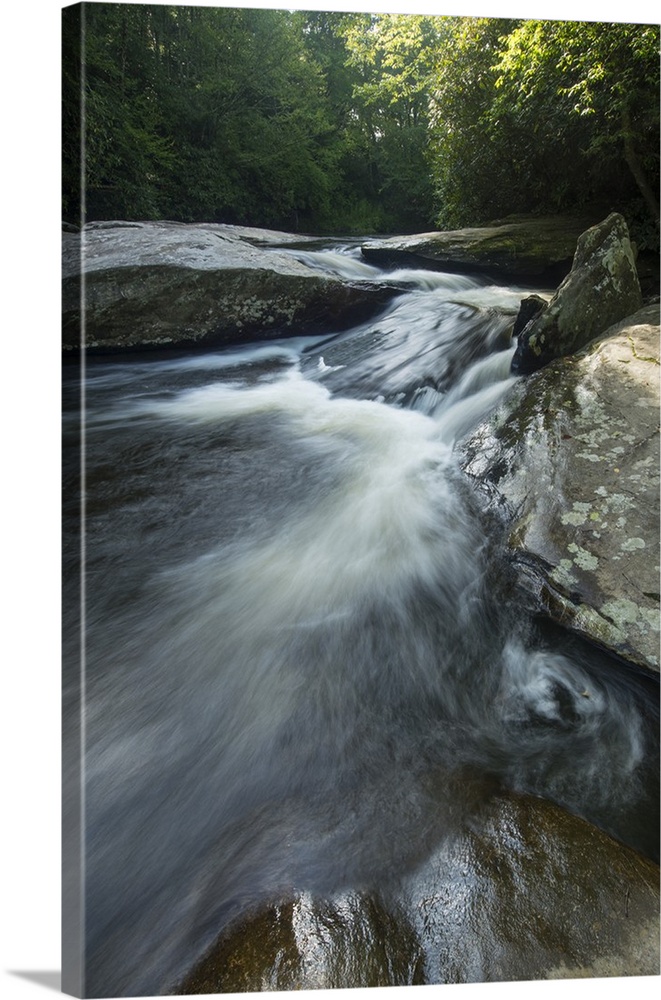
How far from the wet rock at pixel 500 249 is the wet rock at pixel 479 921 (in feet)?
5.15

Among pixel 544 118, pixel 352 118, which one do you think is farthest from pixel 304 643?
pixel 544 118

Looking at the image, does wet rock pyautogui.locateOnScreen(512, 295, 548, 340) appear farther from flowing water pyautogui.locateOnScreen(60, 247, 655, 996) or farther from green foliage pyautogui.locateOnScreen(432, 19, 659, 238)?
green foliage pyautogui.locateOnScreen(432, 19, 659, 238)

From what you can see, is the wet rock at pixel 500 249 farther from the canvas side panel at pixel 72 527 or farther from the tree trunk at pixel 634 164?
the canvas side panel at pixel 72 527

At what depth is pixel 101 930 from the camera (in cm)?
128

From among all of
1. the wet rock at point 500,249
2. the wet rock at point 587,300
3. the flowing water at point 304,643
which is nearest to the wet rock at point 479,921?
the flowing water at point 304,643

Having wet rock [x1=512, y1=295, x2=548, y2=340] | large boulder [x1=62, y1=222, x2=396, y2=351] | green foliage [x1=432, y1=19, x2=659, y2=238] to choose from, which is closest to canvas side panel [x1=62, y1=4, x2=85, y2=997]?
large boulder [x1=62, y1=222, x2=396, y2=351]

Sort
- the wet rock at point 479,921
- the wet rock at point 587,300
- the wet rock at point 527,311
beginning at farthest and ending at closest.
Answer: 1. the wet rock at point 527,311
2. the wet rock at point 587,300
3. the wet rock at point 479,921

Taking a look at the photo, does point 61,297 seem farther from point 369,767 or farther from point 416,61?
point 369,767

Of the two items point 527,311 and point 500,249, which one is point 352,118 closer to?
point 500,249

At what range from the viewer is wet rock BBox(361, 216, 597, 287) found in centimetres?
194

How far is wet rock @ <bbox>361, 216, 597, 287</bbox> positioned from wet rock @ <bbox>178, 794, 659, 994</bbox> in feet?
5.15

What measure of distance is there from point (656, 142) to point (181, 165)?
140 centimetres

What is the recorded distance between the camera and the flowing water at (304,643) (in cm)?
131
